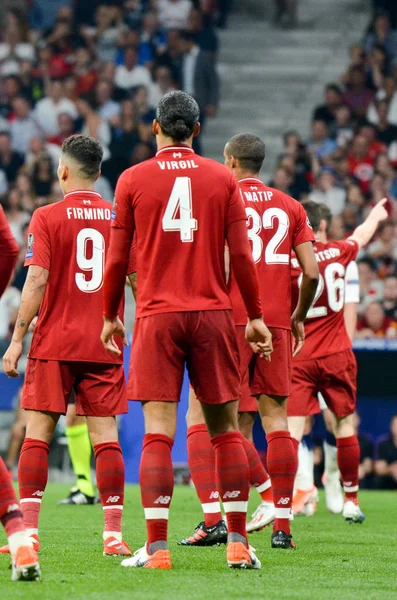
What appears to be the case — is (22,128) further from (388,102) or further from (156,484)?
(156,484)

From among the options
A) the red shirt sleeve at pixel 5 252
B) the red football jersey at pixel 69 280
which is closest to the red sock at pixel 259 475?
the red football jersey at pixel 69 280

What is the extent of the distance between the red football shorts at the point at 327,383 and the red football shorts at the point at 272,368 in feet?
6.01

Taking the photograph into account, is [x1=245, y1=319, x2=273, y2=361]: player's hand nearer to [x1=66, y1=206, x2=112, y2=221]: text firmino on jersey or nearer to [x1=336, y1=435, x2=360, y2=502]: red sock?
[x1=66, y1=206, x2=112, y2=221]: text firmino on jersey

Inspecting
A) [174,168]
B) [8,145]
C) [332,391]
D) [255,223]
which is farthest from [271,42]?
[174,168]

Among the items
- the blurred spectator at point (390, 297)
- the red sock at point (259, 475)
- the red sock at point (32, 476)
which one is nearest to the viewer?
the red sock at point (32, 476)

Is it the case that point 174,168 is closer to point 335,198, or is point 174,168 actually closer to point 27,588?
point 27,588

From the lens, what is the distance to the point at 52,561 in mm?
6199

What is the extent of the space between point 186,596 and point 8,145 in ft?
48.0

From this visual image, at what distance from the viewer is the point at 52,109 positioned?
64.4 feet

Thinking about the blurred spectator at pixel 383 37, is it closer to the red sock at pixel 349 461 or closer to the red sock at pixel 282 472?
the red sock at pixel 349 461

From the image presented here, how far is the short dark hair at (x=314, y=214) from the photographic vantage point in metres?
8.95

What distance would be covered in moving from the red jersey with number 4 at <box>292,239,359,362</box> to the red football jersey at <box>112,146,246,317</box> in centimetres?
330

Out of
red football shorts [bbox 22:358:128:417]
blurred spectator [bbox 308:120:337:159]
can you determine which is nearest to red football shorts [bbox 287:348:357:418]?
red football shorts [bbox 22:358:128:417]

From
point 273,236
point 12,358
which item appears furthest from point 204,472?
point 12,358
